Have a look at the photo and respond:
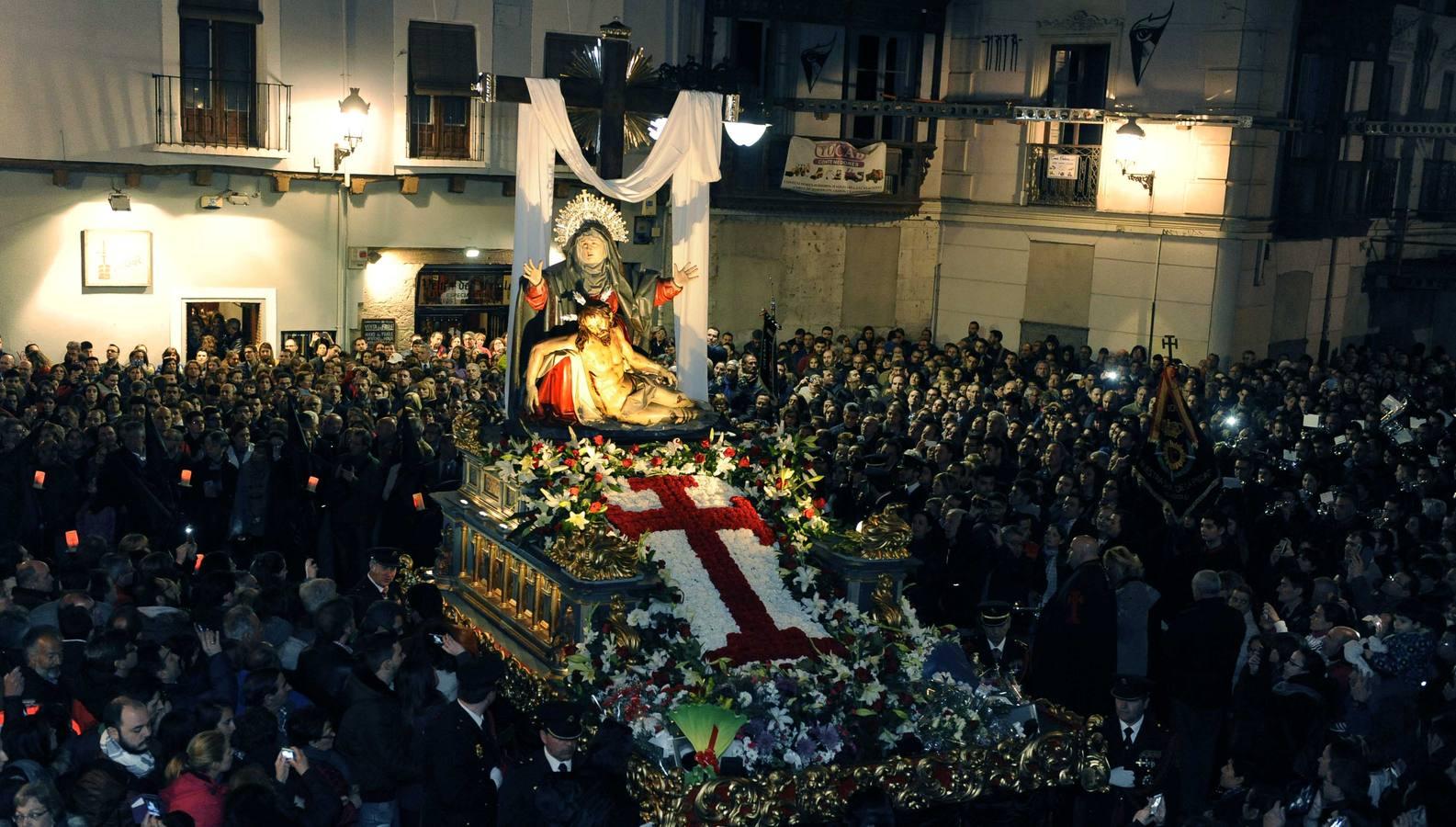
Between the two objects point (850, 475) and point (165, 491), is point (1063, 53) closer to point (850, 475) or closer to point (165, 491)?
point (850, 475)

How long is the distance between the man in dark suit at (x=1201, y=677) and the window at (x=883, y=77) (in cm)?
1629

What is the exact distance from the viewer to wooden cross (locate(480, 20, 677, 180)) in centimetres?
1206

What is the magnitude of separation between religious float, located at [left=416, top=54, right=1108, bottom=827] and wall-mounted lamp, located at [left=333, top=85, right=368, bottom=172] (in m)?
8.25

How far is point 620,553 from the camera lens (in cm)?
970

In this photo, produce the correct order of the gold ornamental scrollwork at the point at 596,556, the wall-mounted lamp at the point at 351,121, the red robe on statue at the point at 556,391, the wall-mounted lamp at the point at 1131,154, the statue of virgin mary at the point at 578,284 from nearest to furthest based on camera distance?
the gold ornamental scrollwork at the point at 596,556 → the red robe on statue at the point at 556,391 → the statue of virgin mary at the point at 578,284 → the wall-mounted lamp at the point at 351,121 → the wall-mounted lamp at the point at 1131,154

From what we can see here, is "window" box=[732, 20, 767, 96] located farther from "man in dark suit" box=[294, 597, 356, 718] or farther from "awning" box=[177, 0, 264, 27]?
"man in dark suit" box=[294, 597, 356, 718]

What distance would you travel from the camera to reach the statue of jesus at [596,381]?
38.5 feet

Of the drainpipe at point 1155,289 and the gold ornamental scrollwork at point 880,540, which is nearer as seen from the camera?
the gold ornamental scrollwork at point 880,540


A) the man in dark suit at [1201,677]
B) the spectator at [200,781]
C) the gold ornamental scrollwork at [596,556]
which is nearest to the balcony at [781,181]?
the gold ornamental scrollwork at [596,556]

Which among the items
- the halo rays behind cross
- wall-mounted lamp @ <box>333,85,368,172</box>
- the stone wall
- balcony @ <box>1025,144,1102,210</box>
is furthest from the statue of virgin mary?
balcony @ <box>1025,144,1102,210</box>

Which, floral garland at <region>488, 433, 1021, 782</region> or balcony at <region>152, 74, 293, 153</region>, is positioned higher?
balcony at <region>152, 74, 293, 153</region>

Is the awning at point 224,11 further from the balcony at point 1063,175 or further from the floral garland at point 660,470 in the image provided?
the balcony at point 1063,175

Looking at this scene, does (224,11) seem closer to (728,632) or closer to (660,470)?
(660,470)

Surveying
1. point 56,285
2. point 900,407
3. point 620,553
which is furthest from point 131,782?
point 56,285
